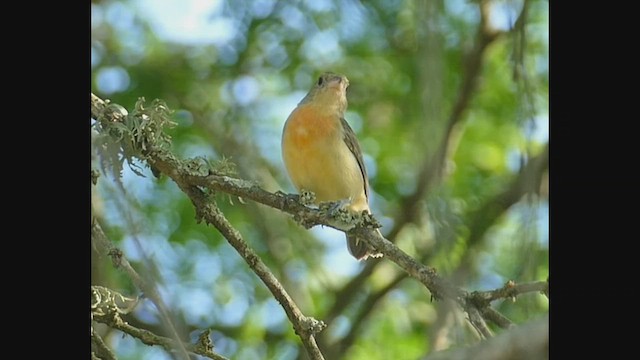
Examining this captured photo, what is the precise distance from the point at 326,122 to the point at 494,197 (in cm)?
230

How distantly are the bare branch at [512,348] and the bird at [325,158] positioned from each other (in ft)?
15.2

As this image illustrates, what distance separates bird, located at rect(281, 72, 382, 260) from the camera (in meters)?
6.80

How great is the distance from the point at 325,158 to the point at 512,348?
5074 mm

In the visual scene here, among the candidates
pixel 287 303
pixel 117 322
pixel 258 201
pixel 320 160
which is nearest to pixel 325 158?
pixel 320 160

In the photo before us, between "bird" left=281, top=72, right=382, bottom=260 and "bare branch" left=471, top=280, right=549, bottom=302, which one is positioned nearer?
"bare branch" left=471, top=280, right=549, bottom=302

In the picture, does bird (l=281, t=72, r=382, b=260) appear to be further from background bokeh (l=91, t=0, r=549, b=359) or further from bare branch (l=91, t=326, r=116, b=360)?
bare branch (l=91, t=326, r=116, b=360)

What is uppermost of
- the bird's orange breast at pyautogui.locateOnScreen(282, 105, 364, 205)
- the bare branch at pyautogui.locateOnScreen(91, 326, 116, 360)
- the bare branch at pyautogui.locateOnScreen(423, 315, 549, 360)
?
the bird's orange breast at pyautogui.locateOnScreen(282, 105, 364, 205)

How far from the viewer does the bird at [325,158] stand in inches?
268

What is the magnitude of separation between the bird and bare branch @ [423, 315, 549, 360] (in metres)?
4.63

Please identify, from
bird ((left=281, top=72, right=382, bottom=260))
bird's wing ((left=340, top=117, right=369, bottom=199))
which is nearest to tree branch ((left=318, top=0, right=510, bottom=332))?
bird's wing ((left=340, top=117, right=369, bottom=199))

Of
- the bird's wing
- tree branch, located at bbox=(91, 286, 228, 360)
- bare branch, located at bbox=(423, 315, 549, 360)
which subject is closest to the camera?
bare branch, located at bbox=(423, 315, 549, 360)
